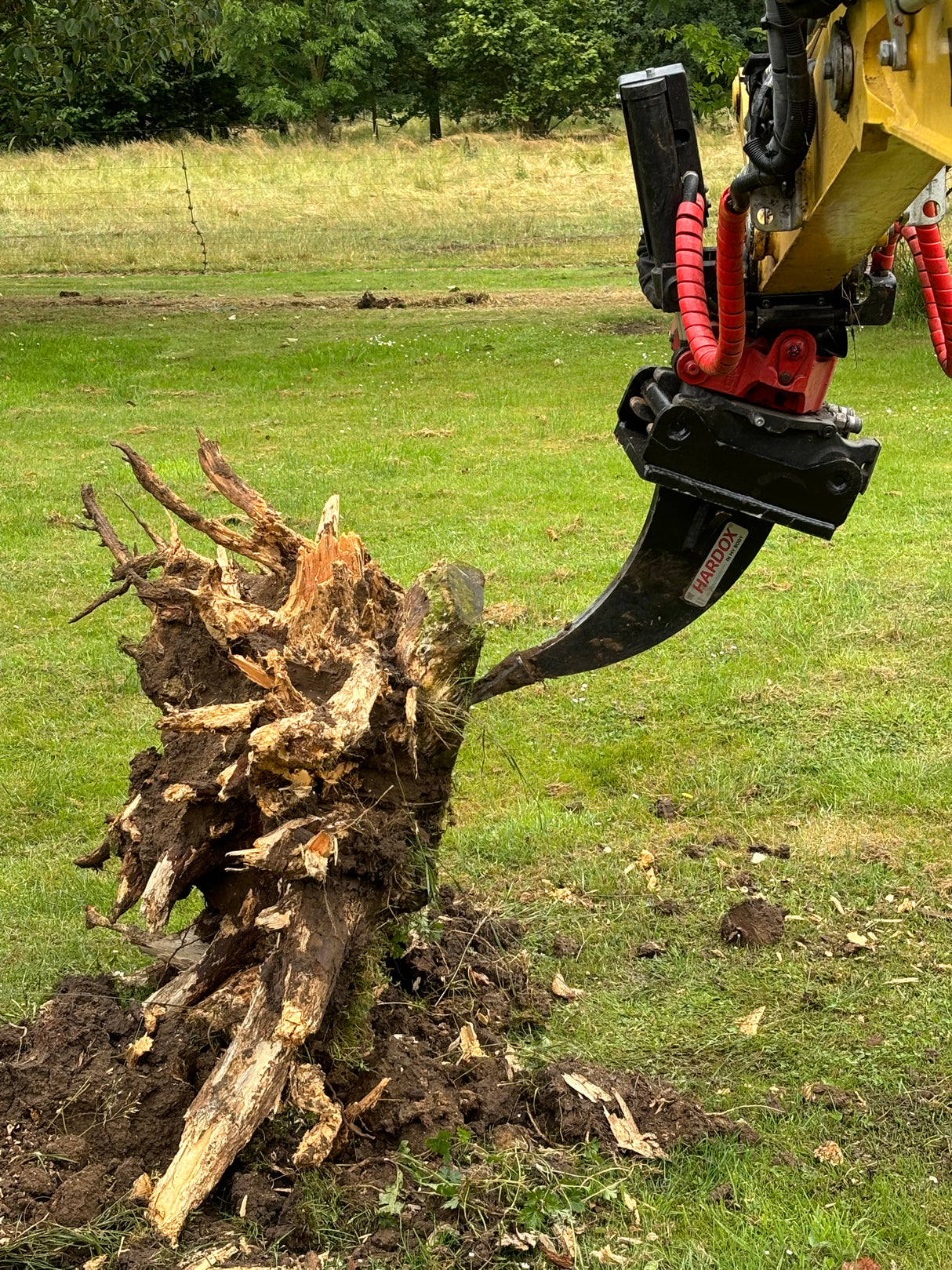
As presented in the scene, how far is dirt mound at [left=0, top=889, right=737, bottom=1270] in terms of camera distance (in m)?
3.07

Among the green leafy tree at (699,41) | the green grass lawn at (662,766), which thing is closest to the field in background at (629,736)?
the green grass lawn at (662,766)

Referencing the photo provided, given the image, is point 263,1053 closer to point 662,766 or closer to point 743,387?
point 743,387

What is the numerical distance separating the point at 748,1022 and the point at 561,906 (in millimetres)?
879

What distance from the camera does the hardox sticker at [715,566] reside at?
3.25 metres

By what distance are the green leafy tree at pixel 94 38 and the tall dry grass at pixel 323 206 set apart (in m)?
6.69

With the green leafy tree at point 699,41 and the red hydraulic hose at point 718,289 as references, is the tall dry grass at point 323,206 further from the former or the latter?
the red hydraulic hose at point 718,289

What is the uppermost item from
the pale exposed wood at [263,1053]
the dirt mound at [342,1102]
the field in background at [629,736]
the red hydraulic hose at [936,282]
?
the red hydraulic hose at [936,282]

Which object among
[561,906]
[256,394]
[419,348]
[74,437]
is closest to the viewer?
[561,906]

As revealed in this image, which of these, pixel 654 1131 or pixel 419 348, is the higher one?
pixel 654 1131

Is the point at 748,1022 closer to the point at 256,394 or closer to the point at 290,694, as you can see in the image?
the point at 290,694

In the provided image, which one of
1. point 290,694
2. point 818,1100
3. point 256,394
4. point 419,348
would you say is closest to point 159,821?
point 290,694

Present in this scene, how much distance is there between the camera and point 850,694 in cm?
624

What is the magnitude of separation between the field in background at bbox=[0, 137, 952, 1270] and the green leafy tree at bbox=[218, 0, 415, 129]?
2712cm

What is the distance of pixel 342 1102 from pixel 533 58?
134 feet
